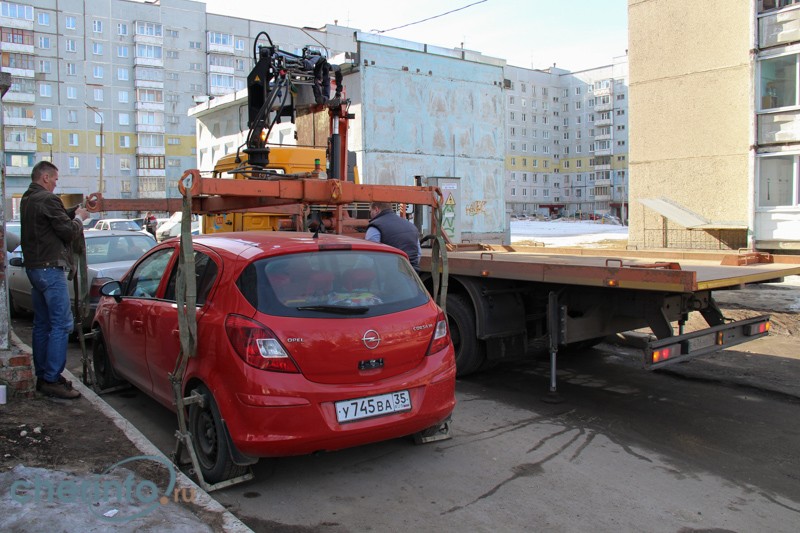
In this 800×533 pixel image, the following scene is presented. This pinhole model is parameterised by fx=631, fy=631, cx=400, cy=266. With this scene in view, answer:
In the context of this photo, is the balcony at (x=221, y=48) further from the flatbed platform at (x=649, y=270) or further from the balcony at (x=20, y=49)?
the flatbed platform at (x=649, y=270)

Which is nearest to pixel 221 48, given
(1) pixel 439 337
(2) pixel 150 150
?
(2) pixel 150 150

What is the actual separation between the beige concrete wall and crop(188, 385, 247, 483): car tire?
16.0 metres

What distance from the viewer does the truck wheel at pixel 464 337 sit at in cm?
646

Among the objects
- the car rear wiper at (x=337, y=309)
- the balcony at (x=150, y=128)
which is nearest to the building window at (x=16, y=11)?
the balcony at (x=150, y=128)

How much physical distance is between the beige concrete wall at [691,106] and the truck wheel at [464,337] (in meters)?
12.7

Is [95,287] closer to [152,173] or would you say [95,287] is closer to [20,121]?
[20,121]

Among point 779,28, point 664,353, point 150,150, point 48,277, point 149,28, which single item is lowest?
point 664,353

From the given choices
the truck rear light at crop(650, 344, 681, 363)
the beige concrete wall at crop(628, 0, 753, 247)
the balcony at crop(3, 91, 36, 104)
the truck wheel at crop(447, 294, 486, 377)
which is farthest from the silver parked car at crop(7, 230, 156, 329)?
the balcony at crop(3, 91, 36, 104)

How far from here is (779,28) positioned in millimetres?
15570

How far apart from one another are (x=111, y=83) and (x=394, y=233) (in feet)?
225

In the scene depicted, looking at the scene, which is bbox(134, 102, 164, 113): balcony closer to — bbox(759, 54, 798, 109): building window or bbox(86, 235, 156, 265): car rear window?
bbox(759, 54, 798, 109): building window

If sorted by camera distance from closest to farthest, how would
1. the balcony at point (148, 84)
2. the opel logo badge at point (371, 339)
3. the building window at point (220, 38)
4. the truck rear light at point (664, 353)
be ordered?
the opel logo badge at point (371, 339), the truck rear light at point (664, 353), the balcony at point (148, 84), the building window at point (220, 38)

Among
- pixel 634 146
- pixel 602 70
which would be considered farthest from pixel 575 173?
pixel 634 146

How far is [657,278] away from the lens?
4.70 meters
